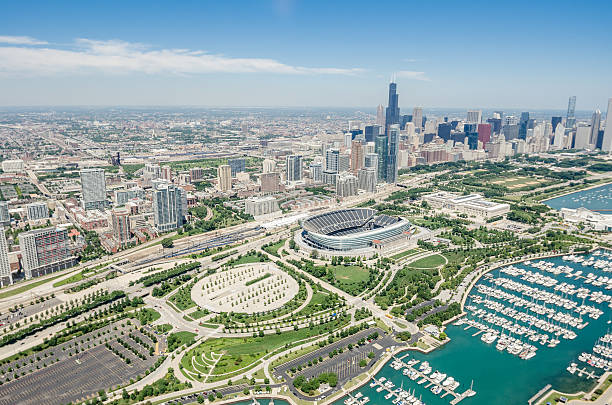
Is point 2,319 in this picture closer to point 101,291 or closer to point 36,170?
point 101,291

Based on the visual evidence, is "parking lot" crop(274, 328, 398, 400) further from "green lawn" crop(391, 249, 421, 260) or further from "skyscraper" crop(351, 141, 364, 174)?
"skyscraper" crop(351, 141, 364, 174)

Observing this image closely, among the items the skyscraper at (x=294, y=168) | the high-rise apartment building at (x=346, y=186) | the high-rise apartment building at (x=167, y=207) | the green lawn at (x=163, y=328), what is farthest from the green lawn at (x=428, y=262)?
the skyscraper at (x=294, y=168)

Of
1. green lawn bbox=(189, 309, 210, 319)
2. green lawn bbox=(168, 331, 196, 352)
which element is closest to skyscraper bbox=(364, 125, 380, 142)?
green lawn bbox=(189, 309, 210, 319)

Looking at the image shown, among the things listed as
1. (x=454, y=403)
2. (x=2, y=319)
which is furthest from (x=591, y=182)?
(x=2, y=319)

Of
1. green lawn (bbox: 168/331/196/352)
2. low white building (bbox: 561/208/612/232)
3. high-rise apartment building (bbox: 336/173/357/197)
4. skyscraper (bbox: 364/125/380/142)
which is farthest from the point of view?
skyscraper (bbox: 364/125/380/142)

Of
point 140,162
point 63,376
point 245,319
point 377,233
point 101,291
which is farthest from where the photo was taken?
point 140,162

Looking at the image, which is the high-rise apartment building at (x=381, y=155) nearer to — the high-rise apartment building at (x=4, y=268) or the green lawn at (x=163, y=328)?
the green lawn at (x=163, y=328)

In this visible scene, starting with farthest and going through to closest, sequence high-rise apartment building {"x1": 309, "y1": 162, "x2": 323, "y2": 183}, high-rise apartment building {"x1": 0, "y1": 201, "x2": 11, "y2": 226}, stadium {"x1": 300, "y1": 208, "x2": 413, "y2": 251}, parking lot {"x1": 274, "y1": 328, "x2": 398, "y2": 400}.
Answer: high-rise apartment building {"x1": 309, "y1": 162, "x2": 323, "y2": 183}
high-rise apartment building {"x1": 0, "y1": 201, "x2": 11, "y2": 226}
stadium {"x1": 300, "y1": 208, "x2": 413, "y2": 251}
parking lot {"x1": 274, "y1": 328, "x2": 398, "y2": 400}

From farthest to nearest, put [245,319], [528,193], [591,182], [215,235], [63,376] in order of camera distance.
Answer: [591,182] → [528,193] → [215,235] → [245,319] → [63,376]
